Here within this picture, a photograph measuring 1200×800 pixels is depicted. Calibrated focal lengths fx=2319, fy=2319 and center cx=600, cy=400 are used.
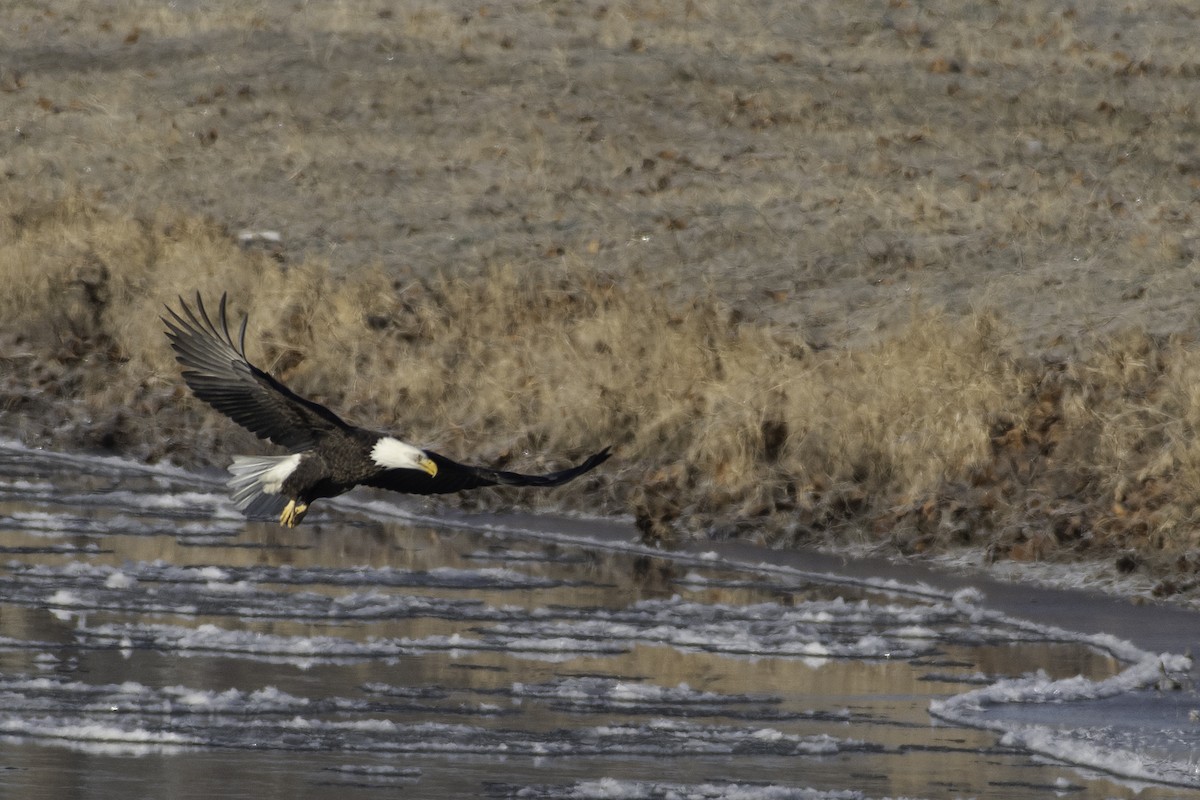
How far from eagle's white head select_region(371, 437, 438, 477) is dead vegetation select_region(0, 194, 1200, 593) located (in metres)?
3.69

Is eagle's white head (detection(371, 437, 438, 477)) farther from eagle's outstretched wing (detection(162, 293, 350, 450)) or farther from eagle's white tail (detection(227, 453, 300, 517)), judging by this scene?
eagle's white tail (detection(227, 453, 300, 517))

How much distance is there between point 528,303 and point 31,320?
4801 mm

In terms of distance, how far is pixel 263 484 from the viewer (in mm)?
10883

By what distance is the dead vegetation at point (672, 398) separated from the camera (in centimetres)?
1335

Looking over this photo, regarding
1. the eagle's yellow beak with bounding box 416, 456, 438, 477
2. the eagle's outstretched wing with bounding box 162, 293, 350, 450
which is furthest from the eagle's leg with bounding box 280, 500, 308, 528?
the eagle's yellow beak with bounding box 416, 456, 438, 477

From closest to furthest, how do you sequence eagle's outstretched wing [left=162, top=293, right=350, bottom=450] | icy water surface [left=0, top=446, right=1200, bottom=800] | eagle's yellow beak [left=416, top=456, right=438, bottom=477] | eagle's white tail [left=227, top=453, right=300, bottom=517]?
1. icy water surface [left=0, top=446, right=1200, bottom=800]
2. eagle's yellow beak [left=416, top=456, right=438, bottom=477]
3. eagle's outstretched wing [left=162, top=293, right=350, bottom=450]
4. eagle's white tail [left=227, top=453, right=300, bottom=517]

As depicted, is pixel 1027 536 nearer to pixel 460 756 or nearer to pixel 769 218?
pixel 460 756

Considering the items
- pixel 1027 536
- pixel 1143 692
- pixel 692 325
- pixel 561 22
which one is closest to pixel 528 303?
pixel 692 325

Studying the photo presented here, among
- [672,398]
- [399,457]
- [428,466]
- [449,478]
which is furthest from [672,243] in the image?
[428,466]

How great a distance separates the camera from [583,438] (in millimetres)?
15336

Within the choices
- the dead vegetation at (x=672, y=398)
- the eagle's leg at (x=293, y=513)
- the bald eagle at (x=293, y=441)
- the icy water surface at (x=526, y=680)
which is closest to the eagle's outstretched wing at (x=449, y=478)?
the bald eagle at (x=293, y=441)

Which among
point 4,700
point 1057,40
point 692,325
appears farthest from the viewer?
point 1057,40

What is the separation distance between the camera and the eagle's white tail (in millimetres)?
10773

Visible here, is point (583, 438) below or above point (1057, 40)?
below
